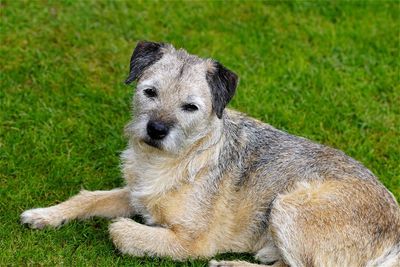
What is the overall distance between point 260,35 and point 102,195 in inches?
167

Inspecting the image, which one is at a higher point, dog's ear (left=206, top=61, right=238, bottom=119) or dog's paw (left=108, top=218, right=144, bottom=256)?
dog's ear (left=206, top=61, right=238, bottom=119)

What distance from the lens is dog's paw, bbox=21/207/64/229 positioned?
7.12 metres

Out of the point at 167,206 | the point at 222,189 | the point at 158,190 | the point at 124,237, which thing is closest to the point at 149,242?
the point at 124,237

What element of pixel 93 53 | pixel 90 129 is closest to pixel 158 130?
pixel 90 129

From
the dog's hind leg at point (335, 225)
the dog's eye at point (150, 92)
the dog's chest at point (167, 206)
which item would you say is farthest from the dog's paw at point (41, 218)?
the dog's hind leg at point (335, 225)

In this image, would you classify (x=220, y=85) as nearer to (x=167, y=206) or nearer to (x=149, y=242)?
(x=167, y=206)

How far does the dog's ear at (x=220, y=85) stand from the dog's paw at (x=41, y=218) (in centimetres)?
199

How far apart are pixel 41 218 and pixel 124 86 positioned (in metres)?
2.82

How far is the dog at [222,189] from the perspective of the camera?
656cm

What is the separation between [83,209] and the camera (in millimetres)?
7359

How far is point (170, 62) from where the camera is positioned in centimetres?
680

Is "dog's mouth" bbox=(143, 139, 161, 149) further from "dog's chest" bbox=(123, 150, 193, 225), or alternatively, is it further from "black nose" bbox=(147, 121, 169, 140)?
"dog's chest" bbox=(123, 150, 193, 225)

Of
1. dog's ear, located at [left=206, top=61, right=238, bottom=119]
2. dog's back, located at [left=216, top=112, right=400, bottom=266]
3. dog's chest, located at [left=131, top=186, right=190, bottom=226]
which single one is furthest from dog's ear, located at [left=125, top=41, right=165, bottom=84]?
dog's chest, located at [left=131, top=186, right=190, bottom=226]

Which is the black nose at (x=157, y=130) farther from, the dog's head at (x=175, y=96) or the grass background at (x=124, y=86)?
the grass background at (x=124, y=86)
